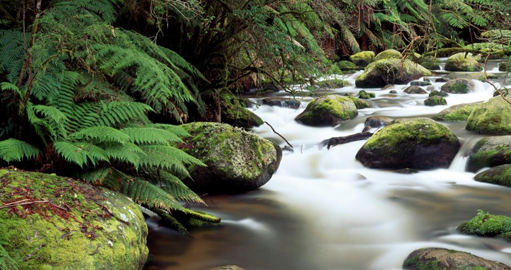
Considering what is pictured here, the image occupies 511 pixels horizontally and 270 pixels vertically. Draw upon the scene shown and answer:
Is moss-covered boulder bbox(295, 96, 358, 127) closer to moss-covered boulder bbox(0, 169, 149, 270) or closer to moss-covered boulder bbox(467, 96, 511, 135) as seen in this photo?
moss-covered boulder bbox(467, 96, 511, 135)

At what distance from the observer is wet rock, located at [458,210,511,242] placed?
13.1 feet

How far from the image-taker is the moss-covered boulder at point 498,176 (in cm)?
575

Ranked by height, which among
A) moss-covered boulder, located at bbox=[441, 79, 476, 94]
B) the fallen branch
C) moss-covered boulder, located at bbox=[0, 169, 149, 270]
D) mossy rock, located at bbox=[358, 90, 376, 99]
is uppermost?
moss-covered boulder, located at bbox=[441, 79, 476, 94]

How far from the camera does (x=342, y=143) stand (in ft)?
26.0

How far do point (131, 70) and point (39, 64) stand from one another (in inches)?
52.4

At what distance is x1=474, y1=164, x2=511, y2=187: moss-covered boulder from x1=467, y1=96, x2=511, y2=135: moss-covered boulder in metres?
1.67

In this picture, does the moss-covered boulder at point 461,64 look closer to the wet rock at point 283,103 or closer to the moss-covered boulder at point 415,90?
the moss-covered boulder at point 415,90

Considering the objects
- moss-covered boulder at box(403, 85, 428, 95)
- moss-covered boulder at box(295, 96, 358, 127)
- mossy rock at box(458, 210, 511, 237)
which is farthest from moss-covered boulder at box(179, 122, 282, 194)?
moss-covered boulder at box(403, 85, 428, 95)

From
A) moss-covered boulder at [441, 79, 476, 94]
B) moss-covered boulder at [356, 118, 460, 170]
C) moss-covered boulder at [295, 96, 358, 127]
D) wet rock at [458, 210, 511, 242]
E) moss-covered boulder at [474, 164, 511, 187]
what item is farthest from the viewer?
moss-covered boulder at [441, 79, 476, 94]

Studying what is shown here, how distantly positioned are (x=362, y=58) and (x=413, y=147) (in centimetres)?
1166

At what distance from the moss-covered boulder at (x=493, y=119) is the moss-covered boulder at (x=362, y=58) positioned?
392 inches

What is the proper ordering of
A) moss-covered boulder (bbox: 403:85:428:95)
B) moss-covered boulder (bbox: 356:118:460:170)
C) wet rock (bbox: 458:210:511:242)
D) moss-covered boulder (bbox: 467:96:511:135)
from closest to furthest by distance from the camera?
1. wet rock (bbox: 458:210:511:242)
2. moss-covered boulder (bbox: 356:118:460:170)
3. moss-covered boulder (bbox: 467:96:511:135)
4. moss-covered boulder (bbox: 403:85:428:95)

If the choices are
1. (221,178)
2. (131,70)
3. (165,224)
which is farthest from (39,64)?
(221,178)

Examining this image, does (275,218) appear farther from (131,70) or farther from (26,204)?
(26,204)
